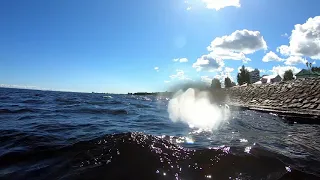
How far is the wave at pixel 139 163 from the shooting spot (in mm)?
4477

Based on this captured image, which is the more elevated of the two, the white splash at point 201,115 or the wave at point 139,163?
the white splash at point 201,115

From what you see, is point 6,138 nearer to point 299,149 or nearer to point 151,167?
point 151,167

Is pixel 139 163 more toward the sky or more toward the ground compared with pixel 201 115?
more toward the ground

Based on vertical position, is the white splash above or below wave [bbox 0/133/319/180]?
above

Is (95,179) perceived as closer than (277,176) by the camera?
Yes

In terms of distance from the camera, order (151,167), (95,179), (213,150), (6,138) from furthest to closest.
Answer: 1. (6,138)
2. (213,150)
3. (151,167)
4. (95,179)

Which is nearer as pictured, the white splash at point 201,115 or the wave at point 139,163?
the wave at point 139,163

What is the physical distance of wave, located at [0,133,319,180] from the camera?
448cm

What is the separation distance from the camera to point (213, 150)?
6043 millimetres

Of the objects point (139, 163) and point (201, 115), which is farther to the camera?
point (201, 115)

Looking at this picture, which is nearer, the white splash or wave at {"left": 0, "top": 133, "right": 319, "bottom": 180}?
wave at {"left": 0, "top": 133, "right": 319, "bottom": 180}

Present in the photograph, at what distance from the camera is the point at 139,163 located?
16.6 feet

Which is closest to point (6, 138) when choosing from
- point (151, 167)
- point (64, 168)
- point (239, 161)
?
point (64, 168)

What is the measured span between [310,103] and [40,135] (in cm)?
1621
